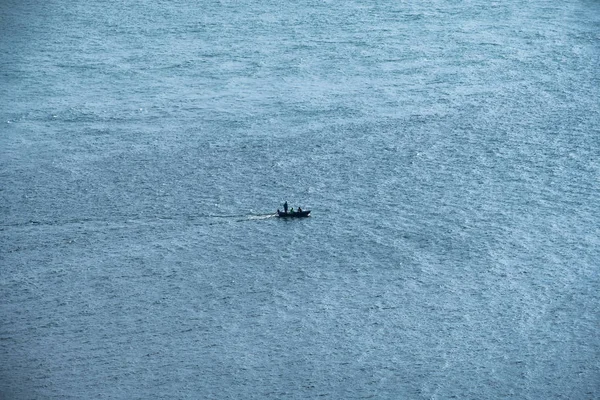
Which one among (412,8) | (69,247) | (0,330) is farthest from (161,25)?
(0,330)

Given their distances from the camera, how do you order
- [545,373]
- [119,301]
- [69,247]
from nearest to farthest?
[545,373]
[119,301]
[69,247]

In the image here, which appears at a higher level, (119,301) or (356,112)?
(356,112)

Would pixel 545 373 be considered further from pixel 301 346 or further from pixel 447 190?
pixel 447 190

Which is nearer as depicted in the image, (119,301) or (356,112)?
(119,301)

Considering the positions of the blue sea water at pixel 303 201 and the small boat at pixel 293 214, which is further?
the small boat at pixel 293 214

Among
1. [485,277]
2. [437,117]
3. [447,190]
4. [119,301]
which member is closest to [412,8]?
[437,117]

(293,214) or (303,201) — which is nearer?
(293,214)

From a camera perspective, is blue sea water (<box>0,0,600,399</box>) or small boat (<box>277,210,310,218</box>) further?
small boat (<box>277,210,310,218</box>)

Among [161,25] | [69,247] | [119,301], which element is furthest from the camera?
[161,25]
